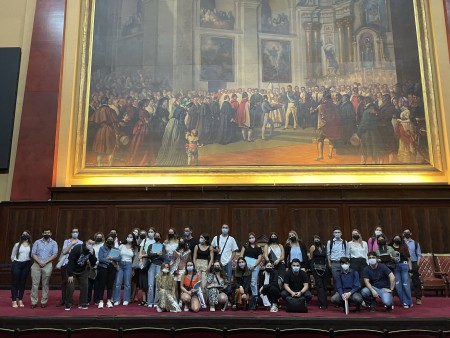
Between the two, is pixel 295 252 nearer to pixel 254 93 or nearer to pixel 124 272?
pixel 124 272

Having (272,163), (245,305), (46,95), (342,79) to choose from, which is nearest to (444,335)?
(245,305)

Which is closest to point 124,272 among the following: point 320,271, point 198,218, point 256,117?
point 320,271

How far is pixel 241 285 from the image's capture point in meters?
9.48

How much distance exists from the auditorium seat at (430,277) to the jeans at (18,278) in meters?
10.4

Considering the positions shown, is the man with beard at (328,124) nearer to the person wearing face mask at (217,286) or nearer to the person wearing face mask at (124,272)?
the person wearing face mask at (217,286)

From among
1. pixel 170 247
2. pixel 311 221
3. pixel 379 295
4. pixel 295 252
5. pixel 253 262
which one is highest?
pixel 311 221

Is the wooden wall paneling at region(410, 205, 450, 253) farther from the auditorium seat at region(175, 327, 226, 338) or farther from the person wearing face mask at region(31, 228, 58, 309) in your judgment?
the person wearing face mask at region(31, 228, 58, 309)

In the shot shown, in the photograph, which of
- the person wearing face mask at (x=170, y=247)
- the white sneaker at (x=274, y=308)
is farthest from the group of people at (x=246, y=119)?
the white sneaker at (x=274, y=308)

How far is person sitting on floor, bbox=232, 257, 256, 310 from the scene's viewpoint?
30.4ft

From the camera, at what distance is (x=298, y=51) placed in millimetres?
16328

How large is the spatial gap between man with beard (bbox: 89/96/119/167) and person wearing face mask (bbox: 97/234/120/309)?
617cm

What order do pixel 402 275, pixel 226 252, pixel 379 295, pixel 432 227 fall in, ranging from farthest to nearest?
pixel 432 227, pixel 226 252, pixel 402 275, pixel 379 295

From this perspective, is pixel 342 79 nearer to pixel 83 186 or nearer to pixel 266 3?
pixel 266 3

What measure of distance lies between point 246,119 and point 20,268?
9207mm
